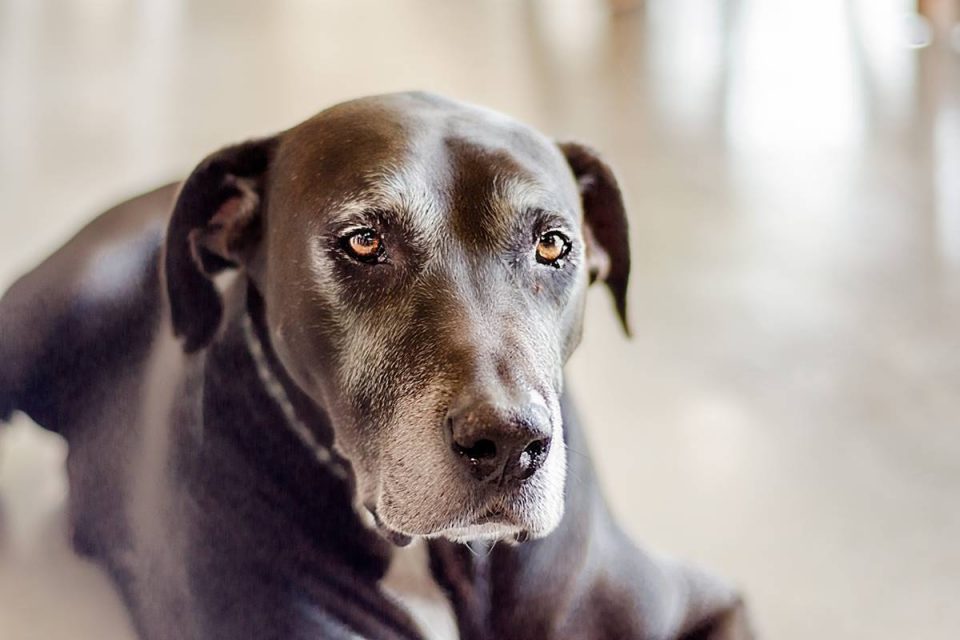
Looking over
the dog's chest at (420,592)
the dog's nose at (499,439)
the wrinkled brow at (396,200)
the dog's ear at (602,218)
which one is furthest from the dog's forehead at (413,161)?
the dog's chest at (420,592)

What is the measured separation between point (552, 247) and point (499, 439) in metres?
0.31

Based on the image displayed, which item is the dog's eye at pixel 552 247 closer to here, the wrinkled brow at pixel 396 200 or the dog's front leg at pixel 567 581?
the wrinkled brow at pixel 396 200

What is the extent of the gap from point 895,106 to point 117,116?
87.4 inches

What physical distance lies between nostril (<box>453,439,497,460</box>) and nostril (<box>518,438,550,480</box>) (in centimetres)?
3

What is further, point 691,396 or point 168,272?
point 691,396

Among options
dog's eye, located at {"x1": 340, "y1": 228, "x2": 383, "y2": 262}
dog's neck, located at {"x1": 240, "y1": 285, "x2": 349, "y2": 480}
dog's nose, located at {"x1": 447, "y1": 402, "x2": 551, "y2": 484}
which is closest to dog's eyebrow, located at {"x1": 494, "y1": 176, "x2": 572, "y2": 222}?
dog's eye, located at {"x1": 340, "y1": 228, "x2": 383, "y2": 262}

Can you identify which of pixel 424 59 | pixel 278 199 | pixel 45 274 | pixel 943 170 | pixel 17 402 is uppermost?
pixel 278 199

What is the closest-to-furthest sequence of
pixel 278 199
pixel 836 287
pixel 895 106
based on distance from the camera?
pixel 278 199 → pixel 836 287 → pixel 895 106

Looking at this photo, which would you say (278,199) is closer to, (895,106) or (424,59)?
(424,59)

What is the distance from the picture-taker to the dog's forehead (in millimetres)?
1299

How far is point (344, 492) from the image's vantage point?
1468mm

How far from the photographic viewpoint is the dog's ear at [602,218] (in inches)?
61.1

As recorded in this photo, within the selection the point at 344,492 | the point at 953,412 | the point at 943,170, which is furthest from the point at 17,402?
the point at 943,170

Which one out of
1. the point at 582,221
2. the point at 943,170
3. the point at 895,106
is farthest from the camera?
the point at 895,106
